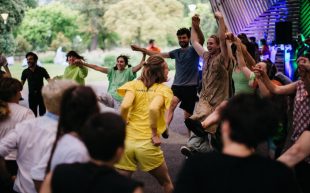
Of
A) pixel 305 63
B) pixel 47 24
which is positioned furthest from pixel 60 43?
pixel 305 63

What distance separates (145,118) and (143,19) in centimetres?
3851

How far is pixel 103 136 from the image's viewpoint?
2.35m

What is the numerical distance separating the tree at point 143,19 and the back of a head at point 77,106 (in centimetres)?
4013

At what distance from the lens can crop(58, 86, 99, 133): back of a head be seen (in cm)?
295

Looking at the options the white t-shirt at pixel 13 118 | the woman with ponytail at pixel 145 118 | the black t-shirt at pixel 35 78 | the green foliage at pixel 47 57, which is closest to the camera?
the white t-shirt at pixel 13 118

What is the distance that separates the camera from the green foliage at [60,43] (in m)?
42.7

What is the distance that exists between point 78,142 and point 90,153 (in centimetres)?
60

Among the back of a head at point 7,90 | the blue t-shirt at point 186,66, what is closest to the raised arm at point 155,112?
the back of a head at point 7,90

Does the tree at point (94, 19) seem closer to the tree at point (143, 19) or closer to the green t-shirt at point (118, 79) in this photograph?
the tree at point (143, 19)

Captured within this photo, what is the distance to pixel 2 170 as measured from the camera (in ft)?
12.1

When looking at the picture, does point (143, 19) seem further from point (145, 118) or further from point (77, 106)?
point (77, 106)

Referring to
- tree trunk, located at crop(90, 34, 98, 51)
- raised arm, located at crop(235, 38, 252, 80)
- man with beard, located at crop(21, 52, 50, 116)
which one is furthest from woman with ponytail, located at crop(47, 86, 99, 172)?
tree trunk, located at crop(90, 34, 98, 51)

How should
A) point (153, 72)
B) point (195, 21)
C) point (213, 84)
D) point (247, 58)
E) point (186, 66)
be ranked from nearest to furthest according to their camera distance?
point (153, 72), point (247, 58), point (213, 84), point (195, 21), point (186, 66)

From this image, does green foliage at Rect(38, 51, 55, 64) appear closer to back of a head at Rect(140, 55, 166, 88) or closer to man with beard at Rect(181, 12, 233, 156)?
man with beard at Rect(181, 12, 233, 156)
